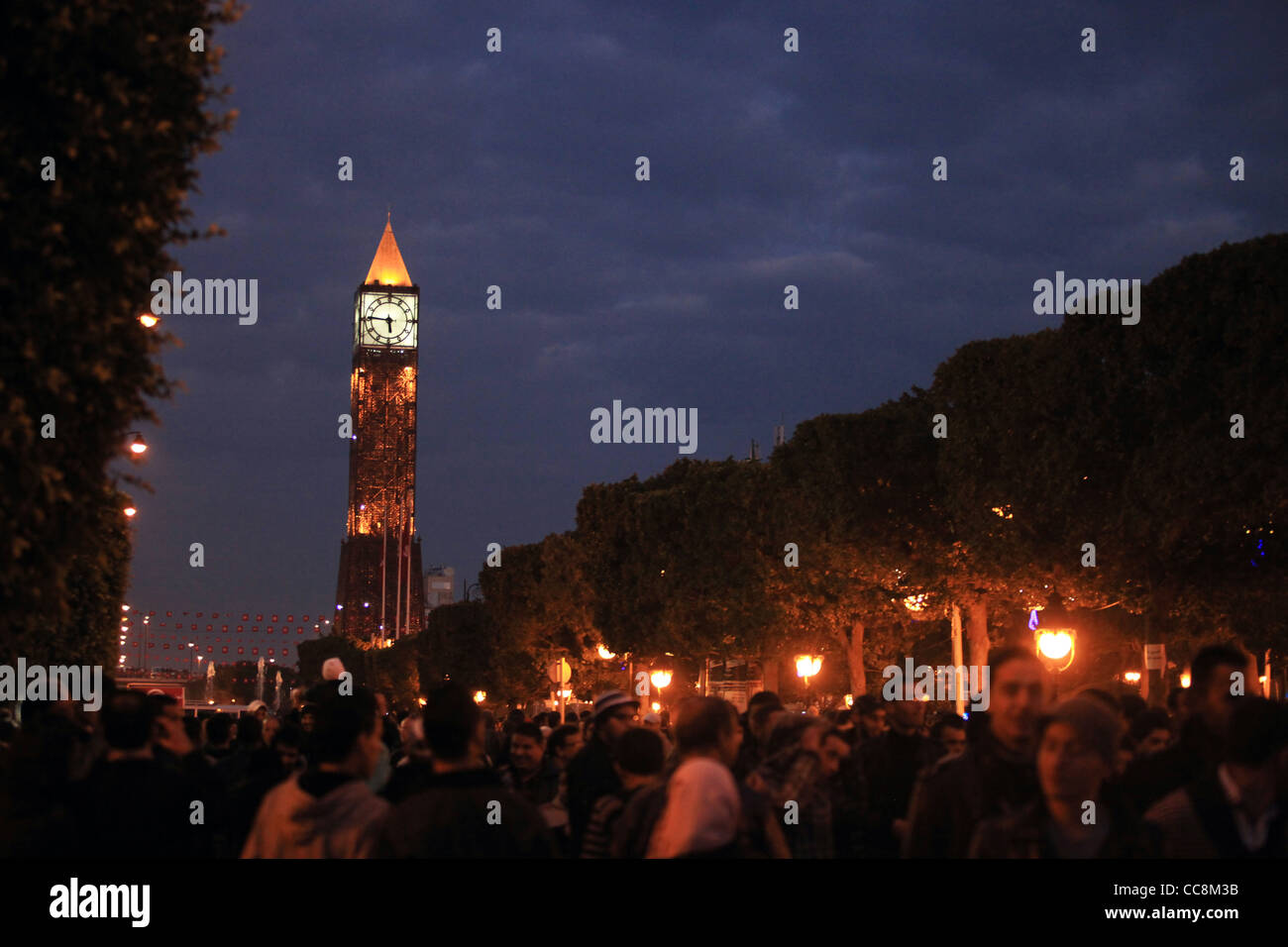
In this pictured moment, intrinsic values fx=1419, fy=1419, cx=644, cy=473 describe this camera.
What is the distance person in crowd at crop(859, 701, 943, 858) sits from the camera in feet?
31.4

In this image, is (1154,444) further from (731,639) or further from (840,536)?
(731,639)

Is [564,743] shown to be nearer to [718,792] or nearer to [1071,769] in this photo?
[718,792]

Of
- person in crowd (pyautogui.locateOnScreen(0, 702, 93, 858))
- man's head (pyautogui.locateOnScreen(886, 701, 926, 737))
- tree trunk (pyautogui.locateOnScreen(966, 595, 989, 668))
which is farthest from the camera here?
tree trunk (pyautogui.locateOnScreen(966, 595, 989, 668))

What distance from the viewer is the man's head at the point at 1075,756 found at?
5.65m

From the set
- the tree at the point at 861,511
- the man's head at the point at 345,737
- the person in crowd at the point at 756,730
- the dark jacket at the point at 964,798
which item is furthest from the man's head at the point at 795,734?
the tree at the point at 861,511

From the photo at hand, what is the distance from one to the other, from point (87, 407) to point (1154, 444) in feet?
71.6

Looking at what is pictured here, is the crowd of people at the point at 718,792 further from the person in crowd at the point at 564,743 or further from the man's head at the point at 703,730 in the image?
the person in crowd at the point at 564,743

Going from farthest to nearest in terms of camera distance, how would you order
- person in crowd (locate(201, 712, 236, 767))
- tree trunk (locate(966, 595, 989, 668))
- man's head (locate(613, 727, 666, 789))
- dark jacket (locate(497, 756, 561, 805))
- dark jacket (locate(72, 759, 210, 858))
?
tree trunk (locate(966, 595, 989, 668)) < person in crowd (locate(201, 712, 236, 767)) < dark jacket (locate(497, 756, 561, 805)) < man's head (locate(613, 727, 666, 789)) < dark jacket (locate(72, 759, 210, 858))

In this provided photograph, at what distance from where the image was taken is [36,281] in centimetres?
898

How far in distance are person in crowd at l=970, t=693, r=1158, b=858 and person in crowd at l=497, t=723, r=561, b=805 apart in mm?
6598

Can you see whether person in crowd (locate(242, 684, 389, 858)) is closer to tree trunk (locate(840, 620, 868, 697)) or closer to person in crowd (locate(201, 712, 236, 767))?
person in crowd (locate(201, 712, 236, 767))

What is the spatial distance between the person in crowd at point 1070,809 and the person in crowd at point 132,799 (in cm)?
399

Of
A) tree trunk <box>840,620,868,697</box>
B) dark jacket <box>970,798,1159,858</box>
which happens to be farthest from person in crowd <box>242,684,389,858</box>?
tree trunk <box>840,620,868,697</box>

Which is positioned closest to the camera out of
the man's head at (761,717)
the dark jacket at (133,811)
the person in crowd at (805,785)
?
the dark jacket at (133,811)
